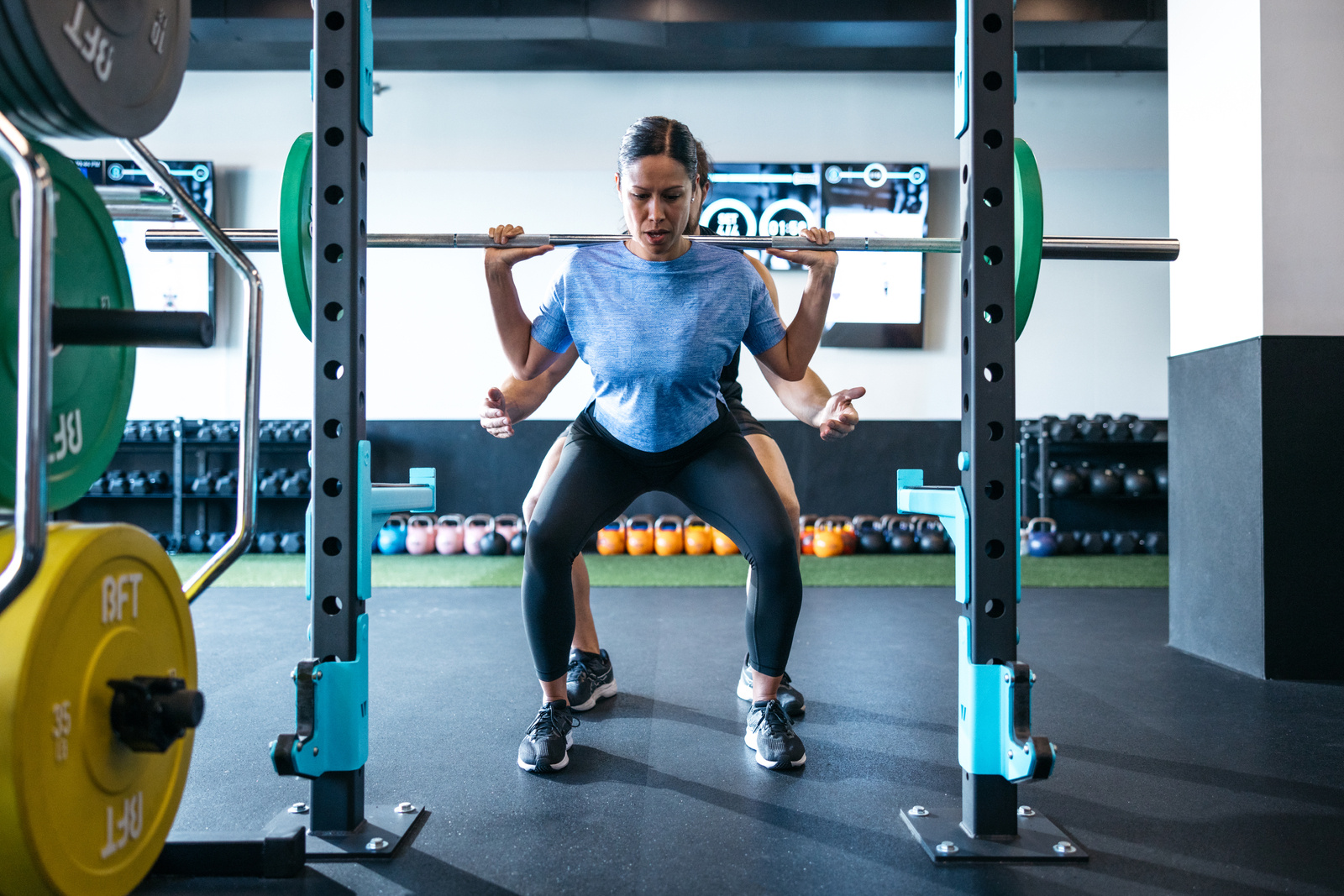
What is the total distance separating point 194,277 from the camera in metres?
5.81

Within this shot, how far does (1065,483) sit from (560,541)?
4.66 metres

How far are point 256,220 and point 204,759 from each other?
5.18 meters

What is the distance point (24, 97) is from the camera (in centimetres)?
88

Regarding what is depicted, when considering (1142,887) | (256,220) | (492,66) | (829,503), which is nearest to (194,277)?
(256,220)

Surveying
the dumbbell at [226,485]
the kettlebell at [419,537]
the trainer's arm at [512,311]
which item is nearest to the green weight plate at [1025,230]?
the trainer's arm at [512,311]

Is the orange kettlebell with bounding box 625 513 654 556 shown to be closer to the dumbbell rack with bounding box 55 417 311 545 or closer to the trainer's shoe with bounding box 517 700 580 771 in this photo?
the dumbbell rack with bounding box 55 417 311 545

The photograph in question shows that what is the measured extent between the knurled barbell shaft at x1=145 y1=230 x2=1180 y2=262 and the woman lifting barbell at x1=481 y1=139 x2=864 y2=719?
33cm

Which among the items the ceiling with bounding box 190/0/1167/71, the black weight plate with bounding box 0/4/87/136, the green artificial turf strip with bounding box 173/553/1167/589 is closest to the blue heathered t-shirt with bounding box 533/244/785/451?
the black weight plate with bounding box 0/4/87/136

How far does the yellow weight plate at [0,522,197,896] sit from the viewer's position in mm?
821

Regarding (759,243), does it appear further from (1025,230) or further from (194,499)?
(194,499)

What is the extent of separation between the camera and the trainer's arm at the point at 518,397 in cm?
182

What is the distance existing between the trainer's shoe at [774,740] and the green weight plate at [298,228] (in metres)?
1.14

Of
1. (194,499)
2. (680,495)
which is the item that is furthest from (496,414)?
(194,499)

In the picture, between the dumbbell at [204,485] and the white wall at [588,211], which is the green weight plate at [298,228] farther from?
the dumbbell at [204,485]
